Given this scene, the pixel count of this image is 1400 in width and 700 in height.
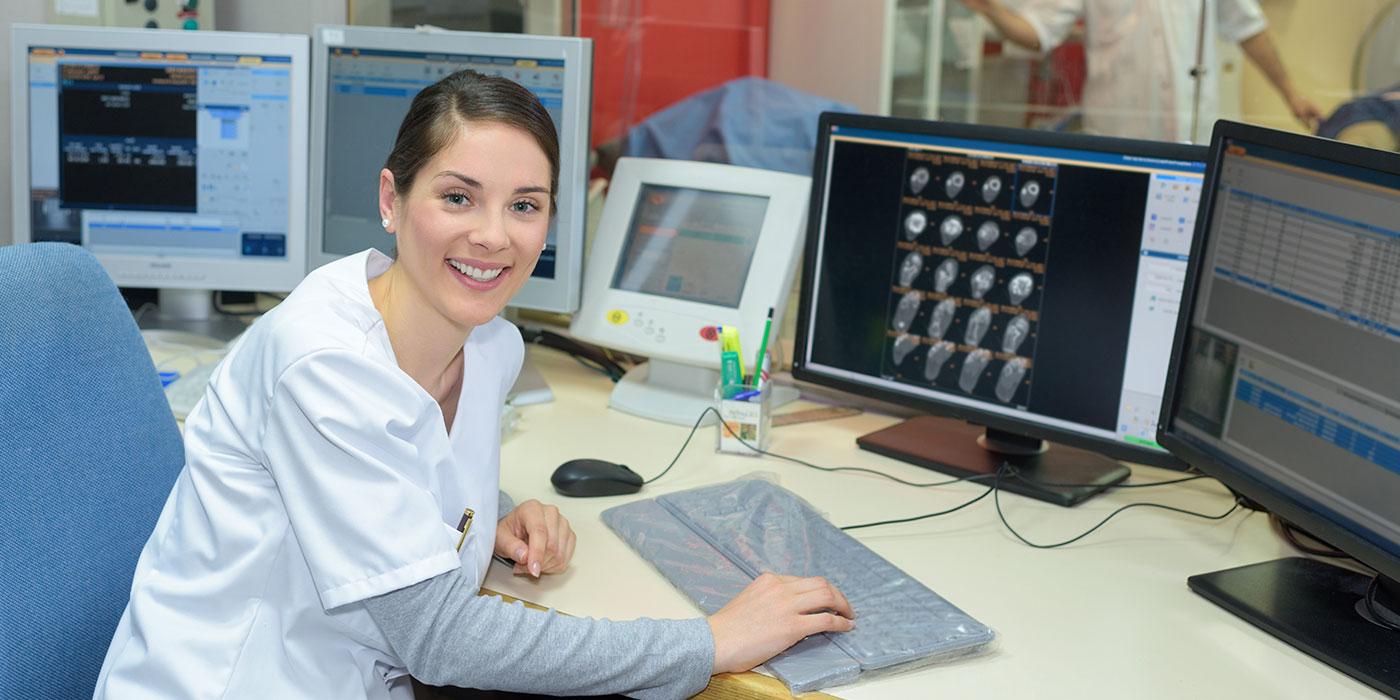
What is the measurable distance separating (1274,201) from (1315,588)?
0.38 metres

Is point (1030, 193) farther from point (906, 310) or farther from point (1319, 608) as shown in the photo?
point (1319, 608)

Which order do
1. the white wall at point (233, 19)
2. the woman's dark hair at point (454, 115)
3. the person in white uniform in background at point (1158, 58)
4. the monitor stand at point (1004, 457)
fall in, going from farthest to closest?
the person in white uniform in background at point (1158, 58)
the white wall at point (233, 19)
the monitor stand at point (1004, 457)
the woman's dark hair at point (454, 115)

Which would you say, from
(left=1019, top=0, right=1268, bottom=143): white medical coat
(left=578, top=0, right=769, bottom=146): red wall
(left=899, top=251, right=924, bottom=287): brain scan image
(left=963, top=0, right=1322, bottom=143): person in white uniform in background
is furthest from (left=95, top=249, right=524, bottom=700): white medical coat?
(left=1019, top=0, right=1268, bottom=143): white medical coat

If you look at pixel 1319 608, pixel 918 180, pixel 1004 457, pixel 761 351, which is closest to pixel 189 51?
pixel 761 351

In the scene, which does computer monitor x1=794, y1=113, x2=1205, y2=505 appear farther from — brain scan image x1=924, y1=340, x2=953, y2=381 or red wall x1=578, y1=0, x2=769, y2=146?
red wall x1=578, y1=0, x2=769, y2=146

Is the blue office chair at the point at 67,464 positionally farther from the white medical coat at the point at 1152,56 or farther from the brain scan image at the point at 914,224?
the white medical coat at the point at 1152,56

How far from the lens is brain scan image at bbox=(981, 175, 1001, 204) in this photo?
1557 millimetres

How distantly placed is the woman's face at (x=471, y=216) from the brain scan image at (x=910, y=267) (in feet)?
1.95

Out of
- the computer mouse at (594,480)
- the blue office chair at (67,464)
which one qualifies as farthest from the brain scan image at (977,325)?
the blue office chair at (67,464)

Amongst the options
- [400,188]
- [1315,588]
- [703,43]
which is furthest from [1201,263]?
[703,43]

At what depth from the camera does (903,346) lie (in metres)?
1.66

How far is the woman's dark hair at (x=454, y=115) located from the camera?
1.14 metres

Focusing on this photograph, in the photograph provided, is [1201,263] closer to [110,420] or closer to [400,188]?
[400,188]

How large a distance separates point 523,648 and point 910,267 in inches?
31.7
